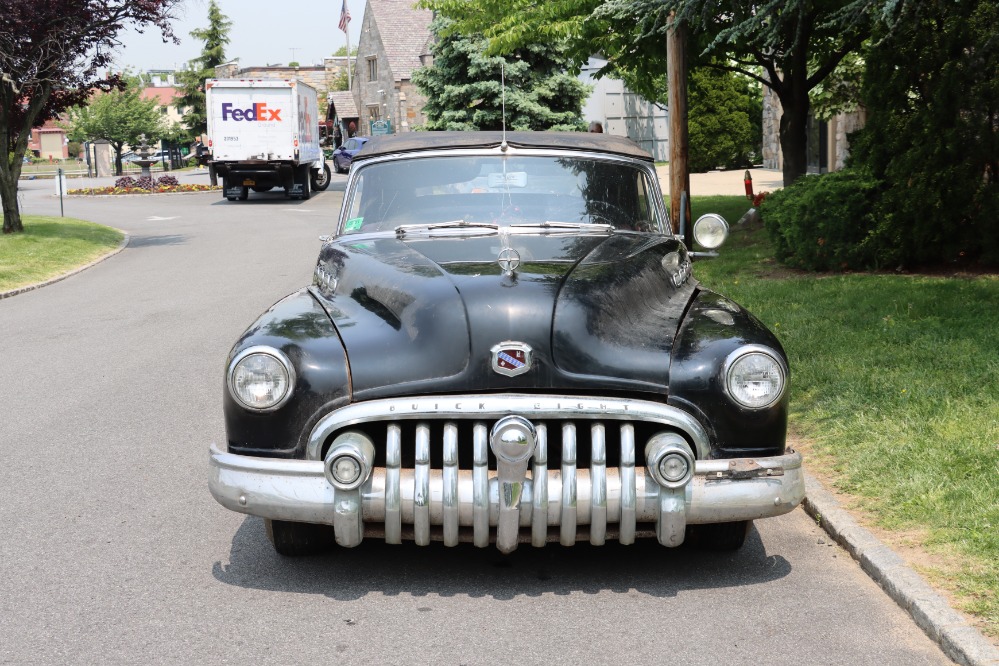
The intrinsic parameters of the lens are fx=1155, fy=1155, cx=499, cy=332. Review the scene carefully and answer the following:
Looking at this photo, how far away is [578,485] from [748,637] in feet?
2.62

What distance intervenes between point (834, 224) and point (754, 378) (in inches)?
321

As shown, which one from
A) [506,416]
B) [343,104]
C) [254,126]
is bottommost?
[506,416]

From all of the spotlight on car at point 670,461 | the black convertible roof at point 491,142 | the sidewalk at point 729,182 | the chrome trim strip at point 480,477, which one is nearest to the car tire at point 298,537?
the chrome trim strip at point 480,477

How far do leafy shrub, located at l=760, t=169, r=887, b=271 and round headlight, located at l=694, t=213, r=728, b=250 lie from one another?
6253 millimetres

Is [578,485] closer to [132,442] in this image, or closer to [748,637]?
[748,637]

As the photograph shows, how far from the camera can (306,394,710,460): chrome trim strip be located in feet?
13.8

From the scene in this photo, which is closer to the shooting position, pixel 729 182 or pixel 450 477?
pixel 450 477

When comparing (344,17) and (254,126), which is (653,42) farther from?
(344,17)

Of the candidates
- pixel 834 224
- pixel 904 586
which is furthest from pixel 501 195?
pixel 834 224

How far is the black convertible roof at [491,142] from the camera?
627 cm

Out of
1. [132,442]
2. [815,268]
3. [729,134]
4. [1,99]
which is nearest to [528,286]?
[132,442]

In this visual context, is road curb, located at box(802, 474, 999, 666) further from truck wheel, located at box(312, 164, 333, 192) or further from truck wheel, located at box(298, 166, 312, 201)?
truck wheel, located at box(312, 164, 333, 192)

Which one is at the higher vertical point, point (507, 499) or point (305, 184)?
point (305, 184)

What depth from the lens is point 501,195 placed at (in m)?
5.98
